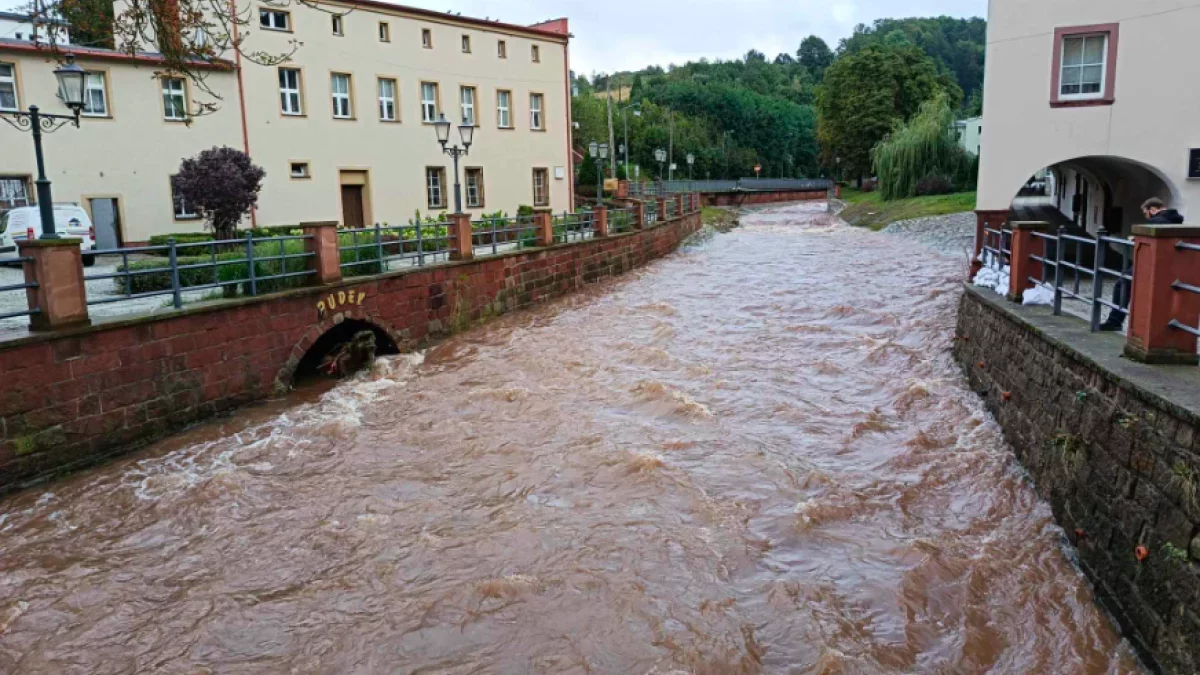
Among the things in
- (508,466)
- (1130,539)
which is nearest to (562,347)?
(508,466)

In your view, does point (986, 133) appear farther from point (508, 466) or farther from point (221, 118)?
point (221, 118)

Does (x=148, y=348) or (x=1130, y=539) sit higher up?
(x=148, y=348)

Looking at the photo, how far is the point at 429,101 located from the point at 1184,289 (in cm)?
2982

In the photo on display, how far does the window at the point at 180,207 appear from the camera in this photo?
82.2ft

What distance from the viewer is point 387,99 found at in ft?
102

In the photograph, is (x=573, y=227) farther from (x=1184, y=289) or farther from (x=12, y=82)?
(x=1184, y=289)

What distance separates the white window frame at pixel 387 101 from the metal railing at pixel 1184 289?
28.4m

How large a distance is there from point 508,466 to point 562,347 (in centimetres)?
602

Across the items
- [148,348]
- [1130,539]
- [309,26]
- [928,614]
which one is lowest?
[928,614]

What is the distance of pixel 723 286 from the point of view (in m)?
21.9

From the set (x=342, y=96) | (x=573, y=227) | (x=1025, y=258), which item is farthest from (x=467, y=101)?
(x=1025, y=258)

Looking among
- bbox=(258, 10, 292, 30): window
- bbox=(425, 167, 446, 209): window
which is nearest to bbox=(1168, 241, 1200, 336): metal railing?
bbox=(258, 10, 292, 30): window

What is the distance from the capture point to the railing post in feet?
54.6

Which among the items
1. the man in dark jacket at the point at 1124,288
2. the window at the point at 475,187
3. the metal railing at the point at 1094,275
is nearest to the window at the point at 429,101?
the window at the point at 475,187
